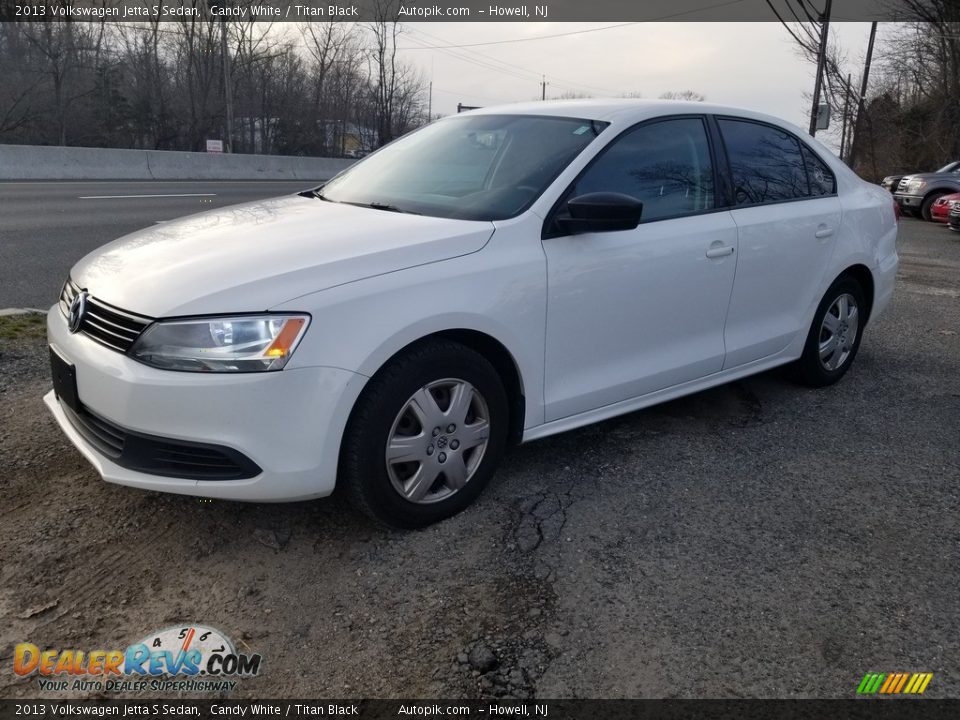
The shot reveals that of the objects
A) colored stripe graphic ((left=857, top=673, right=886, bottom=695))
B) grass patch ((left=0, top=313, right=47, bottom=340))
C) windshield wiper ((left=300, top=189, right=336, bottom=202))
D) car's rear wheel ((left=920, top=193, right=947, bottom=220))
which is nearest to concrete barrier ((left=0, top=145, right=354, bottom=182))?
grass patch ((left=0, top=313, right=47, bottom=340))

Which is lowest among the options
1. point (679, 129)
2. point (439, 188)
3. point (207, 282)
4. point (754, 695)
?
point (754, 695)

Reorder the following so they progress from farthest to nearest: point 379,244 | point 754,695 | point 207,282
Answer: point 379,244 → point 207,282 → point 754,695

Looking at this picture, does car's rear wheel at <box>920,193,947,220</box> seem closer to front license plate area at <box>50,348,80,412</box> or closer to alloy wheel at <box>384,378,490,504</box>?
alloy wheel at <box>384,378,490,504</box>

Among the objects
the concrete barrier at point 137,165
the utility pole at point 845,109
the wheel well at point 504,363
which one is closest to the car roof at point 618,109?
the wheel well at point 504,363

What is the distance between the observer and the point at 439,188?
3.74 m

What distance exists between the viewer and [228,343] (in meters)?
2.62

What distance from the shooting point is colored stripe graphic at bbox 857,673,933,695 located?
2350mm

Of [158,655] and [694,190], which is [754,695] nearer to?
[158,655]

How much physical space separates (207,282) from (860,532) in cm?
268

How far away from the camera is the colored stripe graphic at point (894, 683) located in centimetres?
235

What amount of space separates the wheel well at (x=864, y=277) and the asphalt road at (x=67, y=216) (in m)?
5.83

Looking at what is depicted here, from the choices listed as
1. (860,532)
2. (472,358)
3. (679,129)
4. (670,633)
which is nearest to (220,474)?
(472,358)

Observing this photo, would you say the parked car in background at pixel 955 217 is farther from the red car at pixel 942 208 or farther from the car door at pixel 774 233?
the car door at pixel 774 233

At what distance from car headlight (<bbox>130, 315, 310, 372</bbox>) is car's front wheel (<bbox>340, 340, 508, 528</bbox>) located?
346 millimetres
